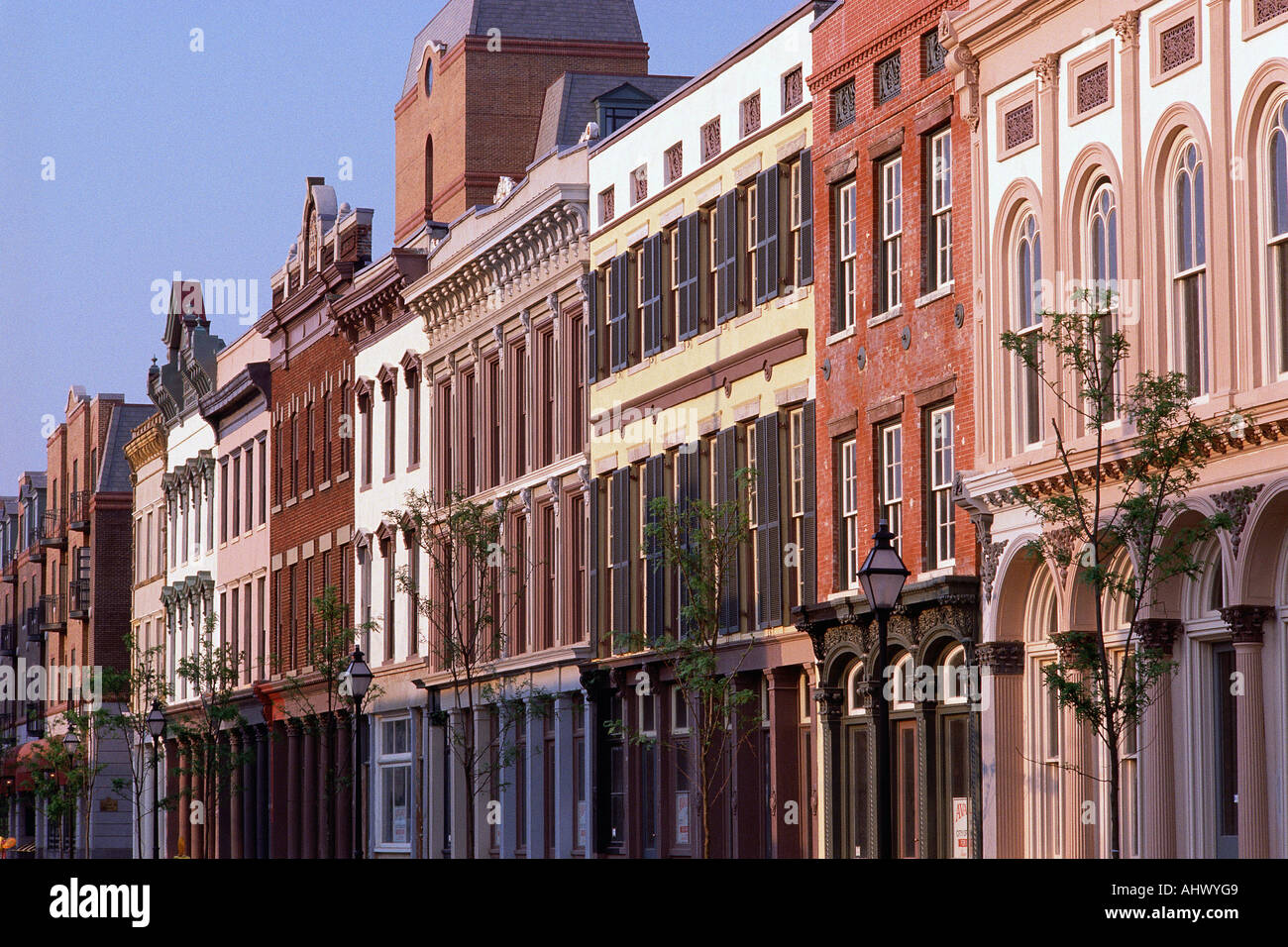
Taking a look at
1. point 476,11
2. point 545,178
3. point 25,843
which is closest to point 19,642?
point 25,843

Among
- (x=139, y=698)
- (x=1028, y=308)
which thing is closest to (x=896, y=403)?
(x=1028, y=308)

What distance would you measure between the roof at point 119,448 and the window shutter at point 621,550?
1920 inches

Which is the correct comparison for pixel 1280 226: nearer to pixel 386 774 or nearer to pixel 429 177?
pixel 386 774

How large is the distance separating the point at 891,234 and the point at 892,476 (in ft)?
9.85

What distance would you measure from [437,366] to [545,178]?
7301mm

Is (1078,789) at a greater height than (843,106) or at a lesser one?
lesser

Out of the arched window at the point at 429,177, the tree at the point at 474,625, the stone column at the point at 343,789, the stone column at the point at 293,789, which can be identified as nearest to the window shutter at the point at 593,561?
the tree at the point at 474,625

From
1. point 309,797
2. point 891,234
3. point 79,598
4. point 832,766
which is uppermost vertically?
point 891,234

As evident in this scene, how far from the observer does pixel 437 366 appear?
4672 centimetres

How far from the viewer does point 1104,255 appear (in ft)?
76.2

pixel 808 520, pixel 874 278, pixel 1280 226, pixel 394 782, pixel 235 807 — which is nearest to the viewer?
pixel 1280 226

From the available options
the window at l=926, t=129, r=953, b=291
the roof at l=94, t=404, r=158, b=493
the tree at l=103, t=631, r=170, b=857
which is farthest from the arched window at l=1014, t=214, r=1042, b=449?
the roof at l=94, t=404, r=158, b=493

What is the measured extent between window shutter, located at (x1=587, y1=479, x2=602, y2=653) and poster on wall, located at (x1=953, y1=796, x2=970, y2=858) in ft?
41.0

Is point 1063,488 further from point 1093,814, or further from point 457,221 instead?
point 457,221
